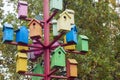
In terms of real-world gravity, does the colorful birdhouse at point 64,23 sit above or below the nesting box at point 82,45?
above

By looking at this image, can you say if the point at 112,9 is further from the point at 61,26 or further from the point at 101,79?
the point at 61,26

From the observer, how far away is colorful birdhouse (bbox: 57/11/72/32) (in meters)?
3.94

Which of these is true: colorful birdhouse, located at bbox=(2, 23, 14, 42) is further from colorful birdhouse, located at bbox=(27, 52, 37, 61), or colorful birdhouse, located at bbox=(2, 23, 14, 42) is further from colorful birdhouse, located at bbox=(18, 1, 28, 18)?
Answer: colorful birdhouse, located at bbox=(27, 52, 37, 61)

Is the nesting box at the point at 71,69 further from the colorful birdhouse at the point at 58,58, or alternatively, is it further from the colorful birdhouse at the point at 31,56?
the colorful birdhouse at the point at 31,56

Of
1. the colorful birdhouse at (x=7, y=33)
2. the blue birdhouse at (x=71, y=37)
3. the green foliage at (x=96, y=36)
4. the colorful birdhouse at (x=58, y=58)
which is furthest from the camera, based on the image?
the green foliage at (x=96, y=36)

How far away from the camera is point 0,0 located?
32.9 ft

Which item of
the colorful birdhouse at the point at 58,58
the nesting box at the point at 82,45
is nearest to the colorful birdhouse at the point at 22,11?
the colorful birdhouse at the point at 58,58

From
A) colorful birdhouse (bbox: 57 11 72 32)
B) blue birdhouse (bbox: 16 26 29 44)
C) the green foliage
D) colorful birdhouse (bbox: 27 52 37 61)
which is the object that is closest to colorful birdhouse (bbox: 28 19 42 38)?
blue birdhouse (bbox: 16 26 29 44)

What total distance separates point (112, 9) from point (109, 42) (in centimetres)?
98

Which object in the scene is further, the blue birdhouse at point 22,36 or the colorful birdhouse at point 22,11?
the colorful birdhouse at point 22,11

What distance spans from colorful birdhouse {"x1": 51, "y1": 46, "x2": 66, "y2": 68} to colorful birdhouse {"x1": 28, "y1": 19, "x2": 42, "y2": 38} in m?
0.26

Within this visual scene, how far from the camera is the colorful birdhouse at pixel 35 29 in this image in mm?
4034

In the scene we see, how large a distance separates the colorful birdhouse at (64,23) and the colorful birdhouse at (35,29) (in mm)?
228

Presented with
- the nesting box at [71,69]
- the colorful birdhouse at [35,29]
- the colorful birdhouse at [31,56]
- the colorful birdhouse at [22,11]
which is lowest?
the nesting box at [71,69]
